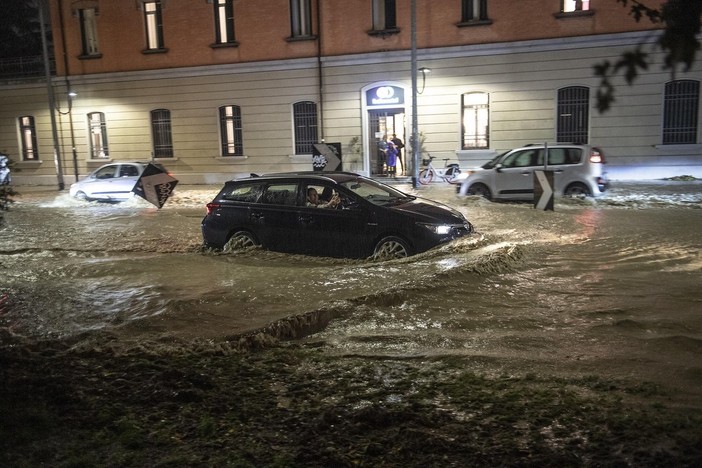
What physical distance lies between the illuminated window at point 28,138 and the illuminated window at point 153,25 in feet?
24.0

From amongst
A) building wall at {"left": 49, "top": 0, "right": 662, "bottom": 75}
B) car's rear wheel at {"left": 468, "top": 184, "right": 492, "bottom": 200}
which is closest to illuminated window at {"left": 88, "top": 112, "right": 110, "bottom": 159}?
building wall at {"left": 49, "top": 0, "right": 662, "bottom": 75}

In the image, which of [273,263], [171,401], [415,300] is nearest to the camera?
[171,401]

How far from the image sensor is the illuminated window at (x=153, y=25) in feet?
83.1

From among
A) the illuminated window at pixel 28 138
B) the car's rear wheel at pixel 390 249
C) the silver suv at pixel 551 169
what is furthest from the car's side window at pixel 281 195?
the illuminated window at pixel 28 138

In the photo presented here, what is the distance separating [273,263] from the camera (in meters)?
9.91

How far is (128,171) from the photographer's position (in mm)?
20125

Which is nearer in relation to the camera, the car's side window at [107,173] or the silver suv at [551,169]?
the silver suv at [551,169]

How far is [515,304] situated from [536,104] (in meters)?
15.1

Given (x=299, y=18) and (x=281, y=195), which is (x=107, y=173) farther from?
(x=281, y=195)

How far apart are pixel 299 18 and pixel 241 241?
15478 mm

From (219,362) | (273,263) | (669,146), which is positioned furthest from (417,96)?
(219,362)

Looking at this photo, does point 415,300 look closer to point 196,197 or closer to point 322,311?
point 322,311

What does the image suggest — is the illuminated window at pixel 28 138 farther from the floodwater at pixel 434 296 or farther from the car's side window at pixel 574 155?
the car's side window at pixel 574 155

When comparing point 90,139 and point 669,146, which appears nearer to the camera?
point 669,146
